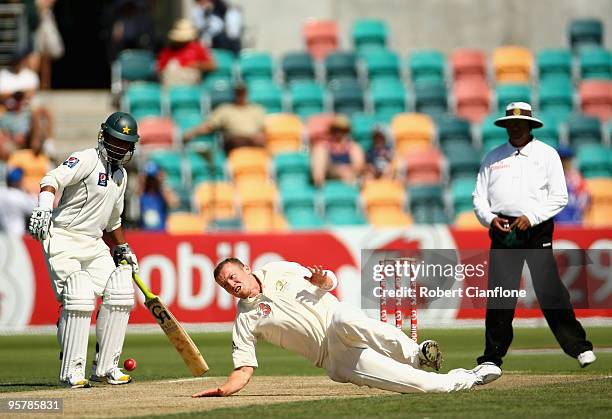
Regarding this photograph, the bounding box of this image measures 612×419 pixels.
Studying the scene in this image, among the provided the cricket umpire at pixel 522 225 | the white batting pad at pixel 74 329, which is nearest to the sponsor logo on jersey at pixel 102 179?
the white batting pad at pixel 74 329

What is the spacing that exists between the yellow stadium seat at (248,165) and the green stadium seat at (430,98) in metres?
3.18

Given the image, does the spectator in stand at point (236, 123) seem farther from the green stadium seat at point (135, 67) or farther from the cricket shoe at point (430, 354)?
the cricket shoe at point (430, 354)

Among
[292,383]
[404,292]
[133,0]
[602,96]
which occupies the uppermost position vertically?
[133,0]

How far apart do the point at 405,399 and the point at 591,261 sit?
7.14 m

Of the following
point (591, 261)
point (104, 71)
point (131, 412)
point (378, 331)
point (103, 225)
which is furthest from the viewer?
point (104, 71)

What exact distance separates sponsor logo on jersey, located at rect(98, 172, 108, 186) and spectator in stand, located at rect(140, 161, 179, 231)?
730 centimetres

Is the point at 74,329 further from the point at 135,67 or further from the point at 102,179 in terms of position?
the point at 135,67

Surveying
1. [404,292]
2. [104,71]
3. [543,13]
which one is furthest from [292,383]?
[104,71]

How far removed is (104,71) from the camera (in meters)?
27.8

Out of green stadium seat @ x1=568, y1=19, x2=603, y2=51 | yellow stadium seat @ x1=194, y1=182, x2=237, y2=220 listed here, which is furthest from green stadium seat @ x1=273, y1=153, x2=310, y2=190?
green stadium seat @ x1=568, y1=19, x2=603, y2=51

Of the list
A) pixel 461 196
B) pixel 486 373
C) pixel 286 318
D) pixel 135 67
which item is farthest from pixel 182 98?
pixel 286 318

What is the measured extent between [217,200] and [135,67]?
10.7ft

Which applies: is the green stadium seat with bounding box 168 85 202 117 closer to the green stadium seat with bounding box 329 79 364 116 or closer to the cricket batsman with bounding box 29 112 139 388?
the green stadium seat with bounding box 329 79 364 116

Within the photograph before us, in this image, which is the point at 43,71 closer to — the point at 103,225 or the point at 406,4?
the point at 406,4
